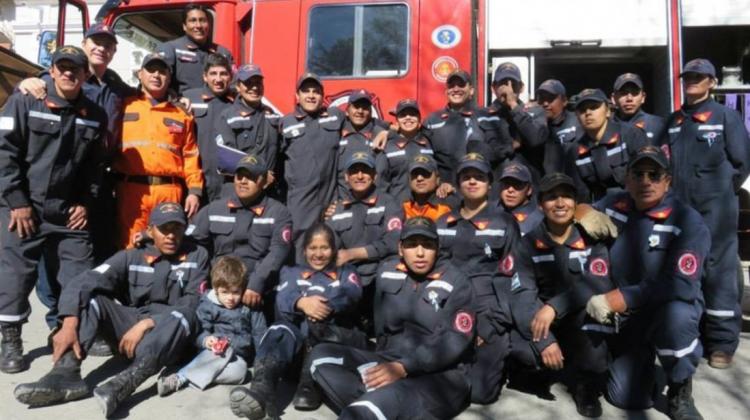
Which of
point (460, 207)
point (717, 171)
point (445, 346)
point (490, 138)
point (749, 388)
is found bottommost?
point (749, 388)

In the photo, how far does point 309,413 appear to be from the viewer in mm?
3205

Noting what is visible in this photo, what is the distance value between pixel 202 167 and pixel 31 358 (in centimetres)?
162

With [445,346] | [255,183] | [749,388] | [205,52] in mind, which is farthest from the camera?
[205,52]

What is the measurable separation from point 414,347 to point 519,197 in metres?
1.23

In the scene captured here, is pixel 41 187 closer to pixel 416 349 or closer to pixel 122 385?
pixel 122 385

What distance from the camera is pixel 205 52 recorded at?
4941 millimetres

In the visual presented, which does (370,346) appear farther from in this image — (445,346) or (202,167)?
(202,167)

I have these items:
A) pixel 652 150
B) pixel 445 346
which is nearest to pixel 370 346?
pixel 445 346

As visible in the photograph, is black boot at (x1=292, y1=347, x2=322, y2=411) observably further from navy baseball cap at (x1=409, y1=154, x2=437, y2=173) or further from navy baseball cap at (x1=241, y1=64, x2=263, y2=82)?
navy baseball cap at (x1=241, y1=64, x2=263, y2=82)

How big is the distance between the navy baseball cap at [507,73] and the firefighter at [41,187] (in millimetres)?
2745

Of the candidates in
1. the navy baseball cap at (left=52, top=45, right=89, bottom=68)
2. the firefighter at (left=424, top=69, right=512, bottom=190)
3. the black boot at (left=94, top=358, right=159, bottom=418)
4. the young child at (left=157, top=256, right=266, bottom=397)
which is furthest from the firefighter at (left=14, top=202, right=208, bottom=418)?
the firefighter at (left=424, top=69, right=512, bottom=190)

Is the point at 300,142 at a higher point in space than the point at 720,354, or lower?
higher

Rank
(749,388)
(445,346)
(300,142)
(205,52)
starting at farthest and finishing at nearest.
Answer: (205,52)
(300,142)
(749,388)
(445,346)

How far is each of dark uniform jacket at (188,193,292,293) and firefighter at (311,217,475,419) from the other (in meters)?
0.91
